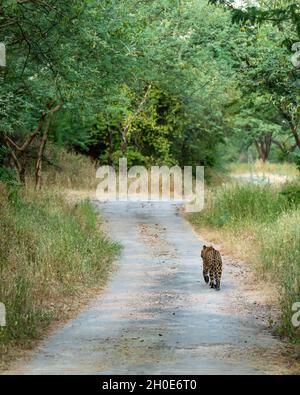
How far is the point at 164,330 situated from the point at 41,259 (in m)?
3.90

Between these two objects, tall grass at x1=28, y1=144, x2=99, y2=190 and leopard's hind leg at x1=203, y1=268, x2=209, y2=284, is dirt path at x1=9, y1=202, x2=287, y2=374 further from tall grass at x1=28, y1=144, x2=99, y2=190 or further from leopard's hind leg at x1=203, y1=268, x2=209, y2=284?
tall grass at x1=28, y1=144, x2=99, y2=190

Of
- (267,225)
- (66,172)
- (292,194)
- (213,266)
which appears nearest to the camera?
(213,266)

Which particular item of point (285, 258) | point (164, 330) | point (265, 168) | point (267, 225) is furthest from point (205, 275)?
point (265, 168)

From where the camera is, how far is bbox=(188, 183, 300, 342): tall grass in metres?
12.0

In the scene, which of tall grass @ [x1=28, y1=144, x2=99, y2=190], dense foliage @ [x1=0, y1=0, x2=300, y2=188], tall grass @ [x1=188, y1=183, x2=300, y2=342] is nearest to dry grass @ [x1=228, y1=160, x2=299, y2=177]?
dense foliage @ [x1=0, y1=0, x2=300, y2=188]

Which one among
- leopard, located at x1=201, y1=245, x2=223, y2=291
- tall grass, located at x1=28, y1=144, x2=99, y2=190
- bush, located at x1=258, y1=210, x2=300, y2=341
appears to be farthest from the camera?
tall grass, located at x1=28, y1=144, x2=99, y2=190

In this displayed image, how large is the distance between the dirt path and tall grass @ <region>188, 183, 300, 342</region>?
56cm

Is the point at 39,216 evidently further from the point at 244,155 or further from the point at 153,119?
the point at 244,155

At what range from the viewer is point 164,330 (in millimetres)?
10531

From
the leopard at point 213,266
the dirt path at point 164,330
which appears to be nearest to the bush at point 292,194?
the dirt path at point 164,330

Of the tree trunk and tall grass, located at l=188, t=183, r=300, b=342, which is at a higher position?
the tree trunk

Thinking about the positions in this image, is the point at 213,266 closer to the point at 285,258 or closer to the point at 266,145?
the point at 285,258

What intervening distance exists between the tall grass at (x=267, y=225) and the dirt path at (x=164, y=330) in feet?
1.84
